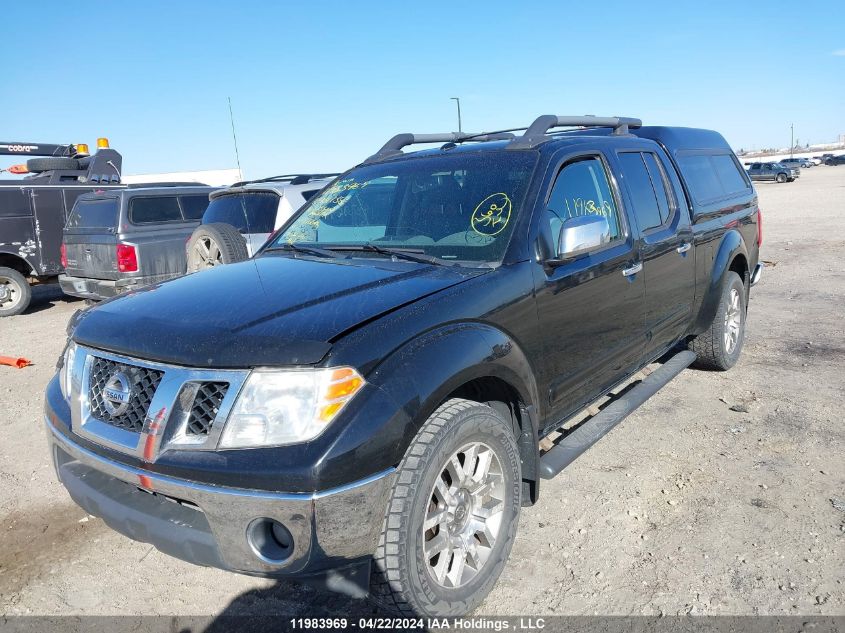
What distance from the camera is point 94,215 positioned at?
362 inches

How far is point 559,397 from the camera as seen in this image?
333 centimetres

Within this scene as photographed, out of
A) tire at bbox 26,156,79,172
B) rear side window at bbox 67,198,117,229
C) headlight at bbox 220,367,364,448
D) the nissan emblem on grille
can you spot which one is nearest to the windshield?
headlight at bbox 220,367,364,448

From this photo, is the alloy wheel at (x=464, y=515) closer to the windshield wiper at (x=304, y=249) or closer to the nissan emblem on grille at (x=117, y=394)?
the nissan emblem on grille at (x=117, y=394)

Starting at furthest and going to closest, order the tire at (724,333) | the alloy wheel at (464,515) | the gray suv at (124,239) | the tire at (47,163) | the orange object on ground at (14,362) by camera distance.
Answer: the tire at (47,163)
the gray suv at (124,239)
the orange object on ground at (14,362)
the tire at (724,333)
the alloy wheel at (464,515)

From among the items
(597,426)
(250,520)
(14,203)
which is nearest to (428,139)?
(597,426)

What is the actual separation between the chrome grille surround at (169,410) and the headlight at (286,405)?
5 centimetres

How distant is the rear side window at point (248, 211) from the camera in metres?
6.94

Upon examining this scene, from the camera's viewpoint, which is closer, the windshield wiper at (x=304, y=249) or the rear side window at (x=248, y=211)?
the windshield wiper at (x=304, y=249)

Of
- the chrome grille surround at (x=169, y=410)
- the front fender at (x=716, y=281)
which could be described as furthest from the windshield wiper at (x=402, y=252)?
the front fender at (x=716, y=281)

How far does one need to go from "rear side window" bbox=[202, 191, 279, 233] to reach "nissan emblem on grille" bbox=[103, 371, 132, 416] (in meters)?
4.52

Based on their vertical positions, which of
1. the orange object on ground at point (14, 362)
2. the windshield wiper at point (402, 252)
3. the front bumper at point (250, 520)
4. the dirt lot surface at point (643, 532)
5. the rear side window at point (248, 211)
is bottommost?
the dirt lot surface at point (643, 532)

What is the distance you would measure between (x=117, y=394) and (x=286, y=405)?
2.38 feet

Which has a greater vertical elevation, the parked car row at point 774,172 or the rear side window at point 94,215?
the parked car row at point 774,172

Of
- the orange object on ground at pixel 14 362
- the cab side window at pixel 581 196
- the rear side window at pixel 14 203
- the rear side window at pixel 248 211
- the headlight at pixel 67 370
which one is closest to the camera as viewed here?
the headlight at pixel 67 370
